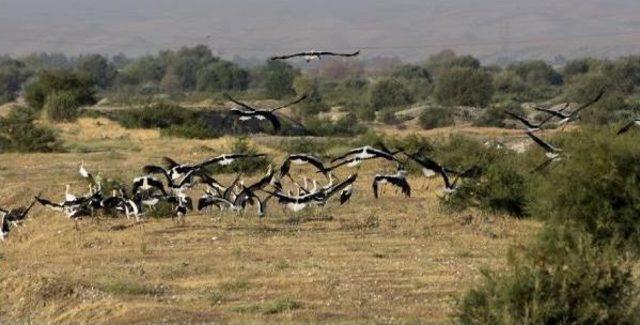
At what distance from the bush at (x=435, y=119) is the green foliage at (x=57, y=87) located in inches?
648

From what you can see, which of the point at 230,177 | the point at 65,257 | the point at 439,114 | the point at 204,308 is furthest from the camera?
the point at 439,114

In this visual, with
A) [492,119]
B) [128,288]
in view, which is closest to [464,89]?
[492,119]

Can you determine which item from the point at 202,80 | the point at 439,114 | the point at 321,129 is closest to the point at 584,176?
the point at 321,129

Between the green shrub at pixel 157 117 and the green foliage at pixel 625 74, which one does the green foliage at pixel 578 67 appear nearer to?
the green foliage at pixel 625 74

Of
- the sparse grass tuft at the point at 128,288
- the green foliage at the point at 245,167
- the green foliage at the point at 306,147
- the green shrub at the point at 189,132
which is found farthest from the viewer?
the green shrub at the point at 189,132

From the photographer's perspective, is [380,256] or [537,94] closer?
[380,256]

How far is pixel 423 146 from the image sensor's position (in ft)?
118

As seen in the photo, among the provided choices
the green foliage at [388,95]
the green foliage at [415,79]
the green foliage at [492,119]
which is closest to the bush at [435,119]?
the green foliage at [492,119]

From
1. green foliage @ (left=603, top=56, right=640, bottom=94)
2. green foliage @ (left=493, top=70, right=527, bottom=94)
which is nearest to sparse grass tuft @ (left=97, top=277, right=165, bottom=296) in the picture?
green foliage @ (left=603, top=56, right=640, bottom=94)

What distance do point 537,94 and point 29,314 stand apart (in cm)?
7710

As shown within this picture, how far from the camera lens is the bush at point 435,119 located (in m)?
64.7

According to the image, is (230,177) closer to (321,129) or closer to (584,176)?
(584,176)

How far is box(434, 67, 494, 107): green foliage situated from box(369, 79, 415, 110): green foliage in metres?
3.86

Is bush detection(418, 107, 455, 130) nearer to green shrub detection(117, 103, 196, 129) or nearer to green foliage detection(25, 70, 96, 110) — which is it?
green shrub detection(117, 103, 196, 129)
